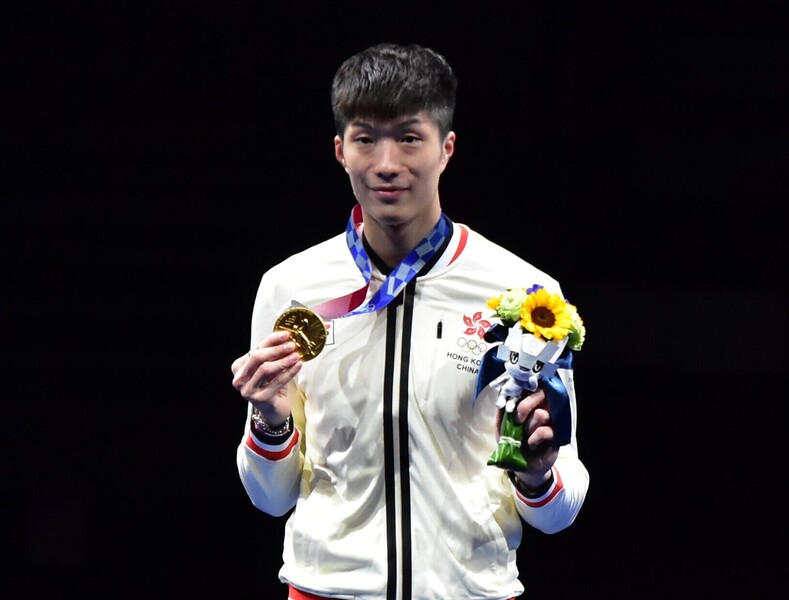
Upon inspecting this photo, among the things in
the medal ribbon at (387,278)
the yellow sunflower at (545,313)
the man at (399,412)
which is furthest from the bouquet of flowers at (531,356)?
the medal ribbon at (387,278)

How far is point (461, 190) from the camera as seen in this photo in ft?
12.0

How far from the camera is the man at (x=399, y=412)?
7.65ft

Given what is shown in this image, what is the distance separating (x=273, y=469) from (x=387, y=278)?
41 cm

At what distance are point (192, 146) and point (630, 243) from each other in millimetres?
1283

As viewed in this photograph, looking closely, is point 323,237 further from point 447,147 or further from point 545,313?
point 545,313

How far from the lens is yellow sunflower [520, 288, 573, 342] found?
7.15 ft

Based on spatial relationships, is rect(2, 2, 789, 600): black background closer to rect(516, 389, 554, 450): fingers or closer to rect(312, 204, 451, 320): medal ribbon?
rect(312, 204, 451, 320): medal ribbon

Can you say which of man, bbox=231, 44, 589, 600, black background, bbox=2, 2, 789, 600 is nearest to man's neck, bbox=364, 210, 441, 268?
man, bbox=231, 44, 589, 600

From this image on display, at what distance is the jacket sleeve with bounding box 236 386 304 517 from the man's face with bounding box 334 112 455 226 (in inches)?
17.7

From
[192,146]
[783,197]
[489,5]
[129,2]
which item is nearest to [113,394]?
[192,146]

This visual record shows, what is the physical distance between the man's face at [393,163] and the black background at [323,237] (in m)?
1.28

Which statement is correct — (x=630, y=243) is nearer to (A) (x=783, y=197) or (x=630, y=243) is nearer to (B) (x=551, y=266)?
(B) (x=551, y=266)

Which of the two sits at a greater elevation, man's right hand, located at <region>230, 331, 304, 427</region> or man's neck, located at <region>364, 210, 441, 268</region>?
man's neck, located at <region>364, 210, 441, 268</region>

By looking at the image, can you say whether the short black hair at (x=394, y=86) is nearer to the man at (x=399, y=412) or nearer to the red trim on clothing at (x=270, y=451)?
the man at (x=399, y=412)
